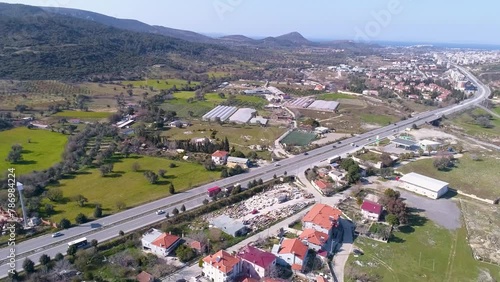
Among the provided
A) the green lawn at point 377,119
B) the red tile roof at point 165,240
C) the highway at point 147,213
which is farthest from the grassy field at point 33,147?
the green lawn at point 377,119

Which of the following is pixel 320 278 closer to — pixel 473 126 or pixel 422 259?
pixel 422 259

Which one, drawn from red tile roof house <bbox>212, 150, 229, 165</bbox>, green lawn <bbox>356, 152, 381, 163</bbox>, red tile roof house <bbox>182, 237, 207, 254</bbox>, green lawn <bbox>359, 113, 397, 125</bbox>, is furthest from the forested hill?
red tile roof house <bbox>182, 237, 207, 254</bbox>

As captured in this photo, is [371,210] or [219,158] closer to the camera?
[371,210]

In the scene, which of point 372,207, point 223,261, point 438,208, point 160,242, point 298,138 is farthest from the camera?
point 298,138

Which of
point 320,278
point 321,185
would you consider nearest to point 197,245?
point 320,278

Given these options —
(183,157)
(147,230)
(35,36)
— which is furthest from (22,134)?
(35,36)
